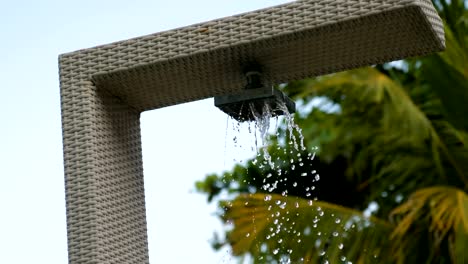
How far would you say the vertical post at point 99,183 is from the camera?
7.25ft

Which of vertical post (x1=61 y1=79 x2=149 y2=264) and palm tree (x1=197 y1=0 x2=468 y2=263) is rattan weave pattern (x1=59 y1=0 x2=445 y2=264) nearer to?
vertical post (x1=61 y1=79 x2=149 y2=264)

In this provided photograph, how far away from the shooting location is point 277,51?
221cm

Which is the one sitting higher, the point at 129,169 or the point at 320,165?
the point at 320,165

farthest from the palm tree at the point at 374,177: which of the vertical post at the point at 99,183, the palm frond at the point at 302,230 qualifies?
the vertical post at the point at 99,183

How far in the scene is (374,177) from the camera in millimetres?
6656

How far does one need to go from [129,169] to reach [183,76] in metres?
0.27

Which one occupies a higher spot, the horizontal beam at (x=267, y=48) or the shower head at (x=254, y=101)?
the horizontal beam at (x=267, y=48)

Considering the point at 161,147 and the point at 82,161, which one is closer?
the point at 82,161

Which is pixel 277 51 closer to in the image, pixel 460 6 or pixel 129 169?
pixel 129 169

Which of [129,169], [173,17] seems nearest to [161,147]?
[173,17]

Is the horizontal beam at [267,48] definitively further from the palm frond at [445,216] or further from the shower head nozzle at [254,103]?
the palm frond at [445,216]

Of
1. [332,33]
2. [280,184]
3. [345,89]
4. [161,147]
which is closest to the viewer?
[332,33]

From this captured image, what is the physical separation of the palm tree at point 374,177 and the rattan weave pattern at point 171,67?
190cm

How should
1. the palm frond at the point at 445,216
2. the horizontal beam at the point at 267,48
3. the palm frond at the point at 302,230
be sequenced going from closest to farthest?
the horizontal beam at the point at 267,48
the palm frond at the point at 445,216
the palm frond at the point at 302,230
